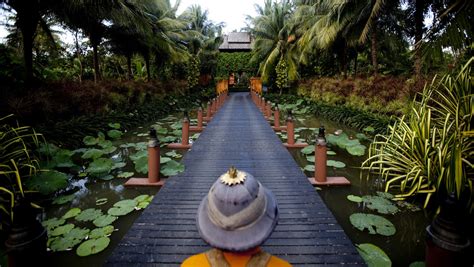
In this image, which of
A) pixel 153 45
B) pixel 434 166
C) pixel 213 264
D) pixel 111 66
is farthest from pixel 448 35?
pixel 111 66

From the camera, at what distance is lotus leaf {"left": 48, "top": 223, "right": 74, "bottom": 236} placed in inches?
137

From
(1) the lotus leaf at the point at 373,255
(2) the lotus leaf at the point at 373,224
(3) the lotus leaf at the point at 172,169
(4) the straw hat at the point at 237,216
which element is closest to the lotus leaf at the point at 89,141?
(3) the lotus leaf at the point at 172,169

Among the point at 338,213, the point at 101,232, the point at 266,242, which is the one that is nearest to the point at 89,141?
the point at 101,232

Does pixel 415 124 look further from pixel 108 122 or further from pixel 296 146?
pixel 108 122

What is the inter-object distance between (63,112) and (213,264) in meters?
8.62

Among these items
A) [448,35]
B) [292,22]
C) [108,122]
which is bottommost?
[108,122]

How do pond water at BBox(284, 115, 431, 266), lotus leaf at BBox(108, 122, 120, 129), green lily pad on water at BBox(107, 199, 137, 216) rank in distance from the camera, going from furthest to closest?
1. lotus leaf at BBox(108, 122, 120, 129)
2. green lily pad on water at BBox(107, 199, 137, 216)
3. pond water at BBox(284, 115, 431, 266)

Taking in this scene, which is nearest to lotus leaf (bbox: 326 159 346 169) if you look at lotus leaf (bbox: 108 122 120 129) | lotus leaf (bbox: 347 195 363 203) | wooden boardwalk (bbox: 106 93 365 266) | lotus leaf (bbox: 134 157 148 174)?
wooden boardwalk (bbox: 106 93 365 266)

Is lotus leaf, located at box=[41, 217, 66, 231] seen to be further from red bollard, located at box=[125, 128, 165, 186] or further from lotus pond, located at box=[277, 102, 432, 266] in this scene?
lotus pond, located at box=[277, 102, 432, 266]

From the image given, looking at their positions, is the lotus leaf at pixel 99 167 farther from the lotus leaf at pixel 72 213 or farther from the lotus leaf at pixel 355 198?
the lotus leaf at pixel 355 198

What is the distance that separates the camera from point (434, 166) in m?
3.74

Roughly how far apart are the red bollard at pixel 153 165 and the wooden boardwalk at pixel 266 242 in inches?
12.7

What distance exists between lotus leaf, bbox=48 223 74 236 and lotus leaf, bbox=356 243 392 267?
11.4 feet

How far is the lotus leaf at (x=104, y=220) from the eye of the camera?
12.2 feet
